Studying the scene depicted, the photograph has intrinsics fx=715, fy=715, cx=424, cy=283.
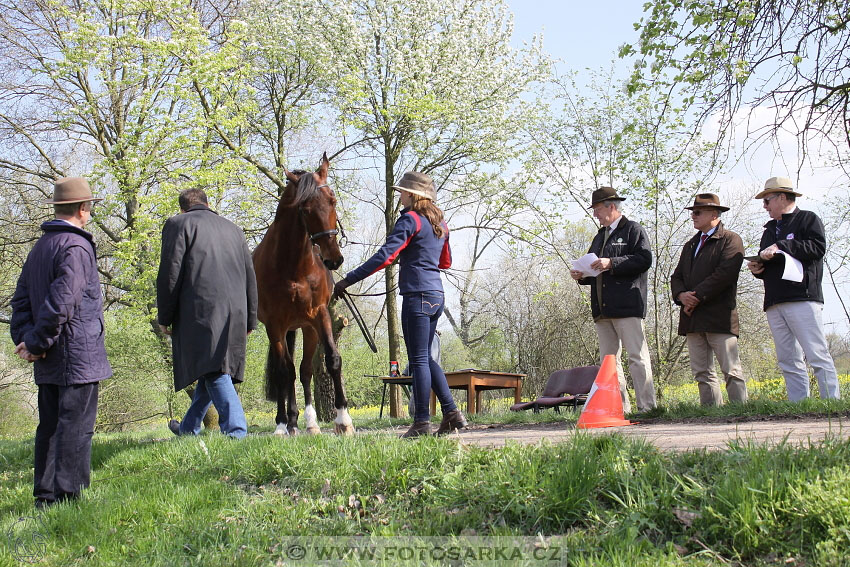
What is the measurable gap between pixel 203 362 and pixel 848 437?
15.6 ft

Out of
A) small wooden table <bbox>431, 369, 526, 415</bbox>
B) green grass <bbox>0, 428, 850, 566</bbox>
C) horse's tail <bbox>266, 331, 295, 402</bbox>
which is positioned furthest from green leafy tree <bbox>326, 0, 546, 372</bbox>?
green grass <bbox>0, 428, 850, 566</bbox>

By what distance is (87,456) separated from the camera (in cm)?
503

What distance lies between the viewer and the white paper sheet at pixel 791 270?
7160 millimetres

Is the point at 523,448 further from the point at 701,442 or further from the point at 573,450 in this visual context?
the point at 701,442

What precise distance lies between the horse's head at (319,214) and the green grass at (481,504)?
7.53 ft

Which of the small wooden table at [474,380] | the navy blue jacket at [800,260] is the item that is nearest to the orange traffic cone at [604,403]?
the navy blue jacket at [800,260]

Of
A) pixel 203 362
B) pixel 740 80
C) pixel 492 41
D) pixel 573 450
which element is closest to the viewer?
pixel 573 450

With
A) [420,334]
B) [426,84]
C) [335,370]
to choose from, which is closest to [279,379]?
[335,370]

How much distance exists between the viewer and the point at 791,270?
7.18m

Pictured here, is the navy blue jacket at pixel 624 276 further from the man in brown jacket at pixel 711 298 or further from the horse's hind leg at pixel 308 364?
the horse's hind leg at pixel 308 364

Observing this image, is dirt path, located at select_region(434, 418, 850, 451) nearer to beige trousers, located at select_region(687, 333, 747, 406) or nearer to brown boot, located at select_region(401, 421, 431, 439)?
brown boot, located at select_region(401, 421, 431, 439)

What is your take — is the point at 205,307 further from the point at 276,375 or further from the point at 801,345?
the point at 801,345

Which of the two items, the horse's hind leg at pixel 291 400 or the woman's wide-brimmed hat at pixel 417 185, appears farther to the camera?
the horse's hind leg at pixel 291 400

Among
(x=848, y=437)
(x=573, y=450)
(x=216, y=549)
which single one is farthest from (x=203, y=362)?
(x=848, y=437)
